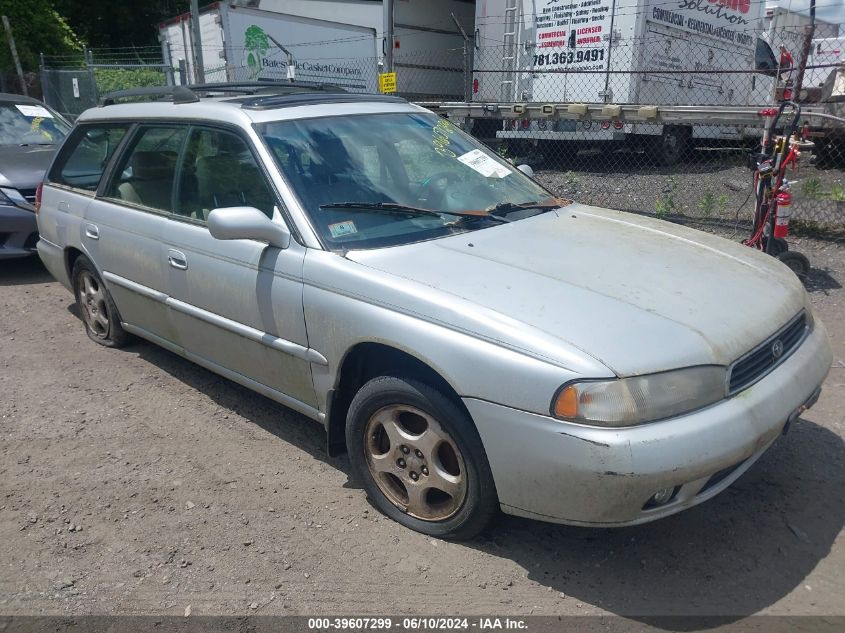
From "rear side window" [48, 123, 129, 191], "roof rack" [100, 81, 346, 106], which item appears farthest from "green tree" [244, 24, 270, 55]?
"roof rack" [100, 81, 346, 106]

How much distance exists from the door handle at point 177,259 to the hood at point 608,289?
4.03 ft

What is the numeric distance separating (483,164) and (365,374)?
1509 millimetres

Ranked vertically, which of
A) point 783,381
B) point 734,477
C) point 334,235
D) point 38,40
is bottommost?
point 734,477

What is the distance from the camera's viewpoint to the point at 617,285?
2875mm

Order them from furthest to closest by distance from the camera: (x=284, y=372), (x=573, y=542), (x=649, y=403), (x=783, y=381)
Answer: (x=284, y=372)
(x=573, y=542)
(x=783, y=381)
(x=649, y=403)

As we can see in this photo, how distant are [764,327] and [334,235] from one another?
71.2 inches

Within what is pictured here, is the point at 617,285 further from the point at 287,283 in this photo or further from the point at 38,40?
the point at 38,40

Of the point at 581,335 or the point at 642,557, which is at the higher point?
the point at 581,335

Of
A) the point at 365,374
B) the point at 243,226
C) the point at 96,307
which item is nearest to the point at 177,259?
the point at 243,226

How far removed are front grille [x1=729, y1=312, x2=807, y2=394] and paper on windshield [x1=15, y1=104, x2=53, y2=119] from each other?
8536 millimetres

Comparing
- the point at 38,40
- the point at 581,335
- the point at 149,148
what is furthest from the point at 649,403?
the point at 38,40

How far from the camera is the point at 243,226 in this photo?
10.4ft

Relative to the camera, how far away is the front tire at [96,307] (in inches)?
195

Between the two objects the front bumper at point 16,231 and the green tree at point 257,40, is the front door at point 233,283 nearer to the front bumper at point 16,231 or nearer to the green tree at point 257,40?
the front bumper at point 16,231
